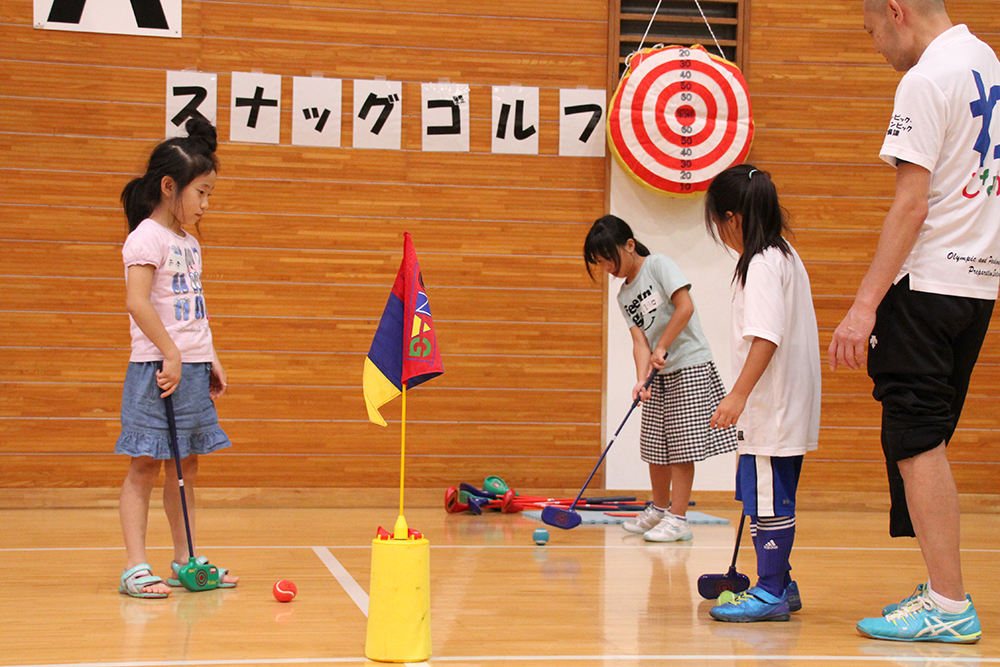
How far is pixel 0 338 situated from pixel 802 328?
128 inches

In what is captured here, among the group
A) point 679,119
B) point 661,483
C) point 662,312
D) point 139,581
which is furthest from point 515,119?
point 139,581

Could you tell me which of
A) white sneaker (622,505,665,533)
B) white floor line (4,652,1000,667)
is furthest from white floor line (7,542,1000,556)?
white floor line (4,652,1000,667)

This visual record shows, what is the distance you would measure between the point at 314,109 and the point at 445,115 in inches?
22.6

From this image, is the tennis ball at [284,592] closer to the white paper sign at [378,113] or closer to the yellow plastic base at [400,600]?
the yellow plastic base at [400,600]

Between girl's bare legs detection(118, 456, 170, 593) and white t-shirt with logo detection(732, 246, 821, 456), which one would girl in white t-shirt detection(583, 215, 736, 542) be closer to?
white t-shirt with logo detection(732, 246, 821, 456)

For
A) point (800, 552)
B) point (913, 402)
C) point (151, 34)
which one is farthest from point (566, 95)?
point (913, 402)

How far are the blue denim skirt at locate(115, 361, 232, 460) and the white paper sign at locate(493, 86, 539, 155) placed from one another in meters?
2.10

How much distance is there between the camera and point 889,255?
186cm

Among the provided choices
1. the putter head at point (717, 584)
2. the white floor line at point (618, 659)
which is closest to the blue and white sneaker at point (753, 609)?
the putter head at point (717, 584)

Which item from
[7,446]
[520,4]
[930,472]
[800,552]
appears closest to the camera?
[930,472]

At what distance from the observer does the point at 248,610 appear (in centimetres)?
207

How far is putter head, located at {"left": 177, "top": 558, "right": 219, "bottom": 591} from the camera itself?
2240 millimetres

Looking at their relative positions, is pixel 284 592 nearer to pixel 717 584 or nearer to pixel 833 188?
pixel 717 584

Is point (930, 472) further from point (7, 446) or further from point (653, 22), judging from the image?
point (7, 446)
